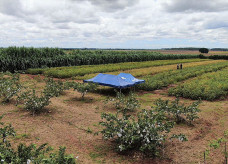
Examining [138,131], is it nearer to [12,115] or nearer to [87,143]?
[87,143]

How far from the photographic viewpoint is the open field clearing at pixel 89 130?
555 centimetres

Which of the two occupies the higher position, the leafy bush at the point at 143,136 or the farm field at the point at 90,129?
the leafy bush at the point at 143,136

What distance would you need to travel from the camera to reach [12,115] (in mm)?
8609

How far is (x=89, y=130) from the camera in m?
7.25

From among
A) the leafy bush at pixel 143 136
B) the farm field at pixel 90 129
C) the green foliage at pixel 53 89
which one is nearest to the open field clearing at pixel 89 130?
the farm field at pixel 90 129

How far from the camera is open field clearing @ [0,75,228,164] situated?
5551 mm

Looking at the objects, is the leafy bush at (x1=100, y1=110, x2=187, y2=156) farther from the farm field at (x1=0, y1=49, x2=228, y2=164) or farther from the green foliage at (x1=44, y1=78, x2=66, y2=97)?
the green foliage at (x1=44, y1=78, x2=66, y2=97)

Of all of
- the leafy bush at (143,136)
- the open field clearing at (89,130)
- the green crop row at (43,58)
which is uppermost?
the green crop row at (43,58)

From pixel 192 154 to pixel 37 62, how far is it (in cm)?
2458

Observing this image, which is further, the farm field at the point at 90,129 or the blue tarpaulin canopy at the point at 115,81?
the blue tarpaulin canopy at the point at 115,81

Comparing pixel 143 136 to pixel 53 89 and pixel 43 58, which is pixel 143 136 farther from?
pixel 43 58

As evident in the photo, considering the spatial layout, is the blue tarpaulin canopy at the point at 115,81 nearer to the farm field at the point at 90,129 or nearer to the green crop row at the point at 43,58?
the farm field at the point at 90,129

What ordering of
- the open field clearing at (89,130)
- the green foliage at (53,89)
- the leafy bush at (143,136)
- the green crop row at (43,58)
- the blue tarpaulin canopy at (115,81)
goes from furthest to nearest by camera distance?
the green crop row at (43,58) < the blue tarpaulin canopy at (115,81) < the green foliage at (53,89) < the open field clearing at (89,130) < the leafy bush at (143,136)

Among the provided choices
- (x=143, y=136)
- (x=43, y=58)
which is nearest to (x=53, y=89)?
(x=143, y=136)
